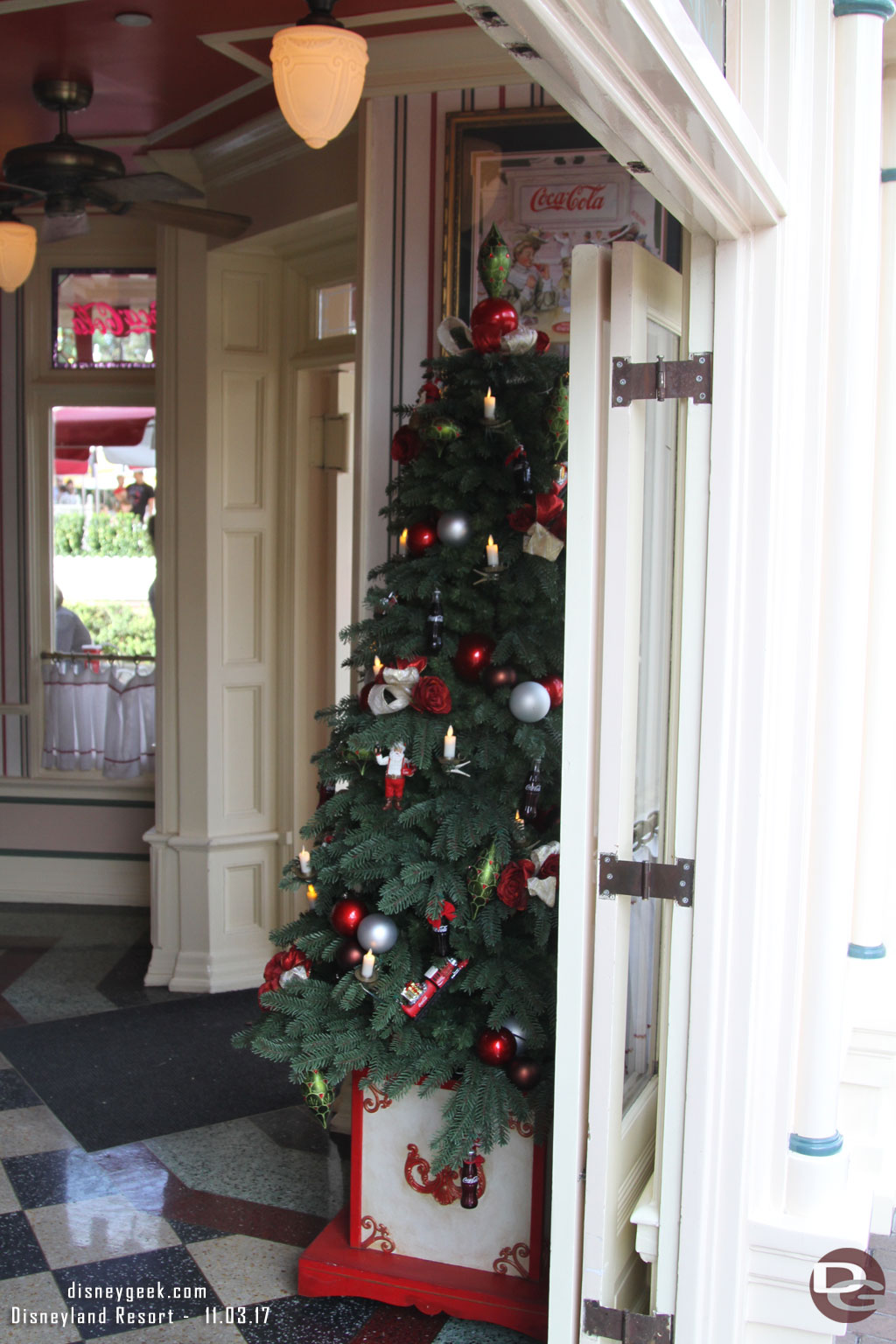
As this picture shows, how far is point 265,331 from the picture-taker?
4773mm

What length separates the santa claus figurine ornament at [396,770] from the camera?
2.57 metres

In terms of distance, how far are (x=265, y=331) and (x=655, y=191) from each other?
3.41 meters

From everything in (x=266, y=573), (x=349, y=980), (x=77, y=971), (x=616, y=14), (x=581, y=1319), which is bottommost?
(x=77, y=971)

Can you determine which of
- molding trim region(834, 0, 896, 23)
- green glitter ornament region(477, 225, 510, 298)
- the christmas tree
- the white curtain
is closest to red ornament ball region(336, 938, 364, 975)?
the christmas tree

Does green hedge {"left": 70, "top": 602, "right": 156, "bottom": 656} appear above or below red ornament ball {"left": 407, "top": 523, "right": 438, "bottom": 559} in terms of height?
below

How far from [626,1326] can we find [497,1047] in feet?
1.92

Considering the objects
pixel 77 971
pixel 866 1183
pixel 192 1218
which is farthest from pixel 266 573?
pixel 866 1183

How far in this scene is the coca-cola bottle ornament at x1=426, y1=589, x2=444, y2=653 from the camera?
2588 millimetres

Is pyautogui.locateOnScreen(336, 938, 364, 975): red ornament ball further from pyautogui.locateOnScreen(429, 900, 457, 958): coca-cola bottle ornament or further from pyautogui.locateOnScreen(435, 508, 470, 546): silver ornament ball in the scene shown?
pyautogui.locateOnScreen(435, 508, 470, 546): silver ornament ball

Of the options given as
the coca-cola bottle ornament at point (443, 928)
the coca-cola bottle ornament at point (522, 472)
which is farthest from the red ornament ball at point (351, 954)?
the coca-cola bottle ornament at point (522, 472)

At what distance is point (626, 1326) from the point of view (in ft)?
6.60

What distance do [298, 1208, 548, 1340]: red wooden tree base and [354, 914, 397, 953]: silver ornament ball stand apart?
624 mm

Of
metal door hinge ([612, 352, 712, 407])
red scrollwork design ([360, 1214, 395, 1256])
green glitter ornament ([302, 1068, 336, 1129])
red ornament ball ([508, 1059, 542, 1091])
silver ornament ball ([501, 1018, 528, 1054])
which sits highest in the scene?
metal door hinge ([612, 352, 712, 407])

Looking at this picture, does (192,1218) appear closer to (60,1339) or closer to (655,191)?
(60,1339)
